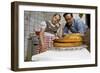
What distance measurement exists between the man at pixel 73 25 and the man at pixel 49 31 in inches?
2.6

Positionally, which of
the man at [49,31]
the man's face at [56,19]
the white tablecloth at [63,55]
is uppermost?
the man's face at [56,19]

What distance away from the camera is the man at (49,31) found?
175cm

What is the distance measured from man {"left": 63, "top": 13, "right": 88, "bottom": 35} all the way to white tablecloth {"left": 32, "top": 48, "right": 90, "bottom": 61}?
0.15m

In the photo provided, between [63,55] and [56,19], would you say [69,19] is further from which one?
[63,55]

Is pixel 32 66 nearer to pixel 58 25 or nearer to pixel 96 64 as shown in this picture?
pixel 58 25

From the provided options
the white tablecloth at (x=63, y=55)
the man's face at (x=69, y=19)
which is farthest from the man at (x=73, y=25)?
the white tablecloth at (x=63, y=55)

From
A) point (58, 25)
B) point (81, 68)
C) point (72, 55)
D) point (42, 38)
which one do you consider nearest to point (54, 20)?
point (58, 25)

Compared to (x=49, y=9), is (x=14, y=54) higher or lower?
lower

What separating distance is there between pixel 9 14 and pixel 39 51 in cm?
34

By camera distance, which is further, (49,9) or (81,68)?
(81,68)

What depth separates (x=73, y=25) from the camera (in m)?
1.85

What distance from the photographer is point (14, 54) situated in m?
1.66

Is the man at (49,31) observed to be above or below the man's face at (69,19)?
below

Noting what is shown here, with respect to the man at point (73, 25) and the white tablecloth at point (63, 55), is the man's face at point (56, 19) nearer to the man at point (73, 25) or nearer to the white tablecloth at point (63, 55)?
the man at point (73, 25)
